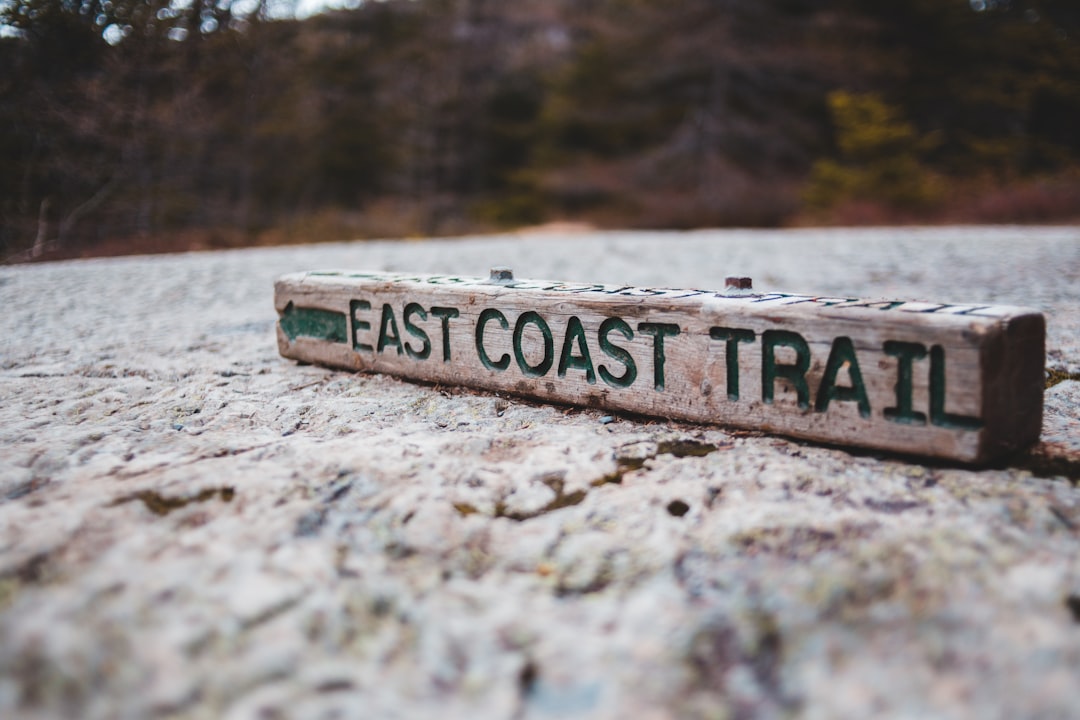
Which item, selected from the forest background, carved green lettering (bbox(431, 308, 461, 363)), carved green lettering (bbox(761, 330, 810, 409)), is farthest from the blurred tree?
carved green lettering (bbox(761, 330, 810, 409))

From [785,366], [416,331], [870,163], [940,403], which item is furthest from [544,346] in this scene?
[870,163]

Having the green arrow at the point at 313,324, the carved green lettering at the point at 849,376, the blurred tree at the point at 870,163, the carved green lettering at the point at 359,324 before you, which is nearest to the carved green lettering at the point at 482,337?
the carved green lettering at the point at 359,324

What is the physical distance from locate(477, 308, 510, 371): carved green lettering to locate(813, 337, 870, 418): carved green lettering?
0.69 meters

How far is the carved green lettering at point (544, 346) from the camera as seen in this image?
156 centimetres

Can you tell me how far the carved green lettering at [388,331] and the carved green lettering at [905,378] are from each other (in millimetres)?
1121

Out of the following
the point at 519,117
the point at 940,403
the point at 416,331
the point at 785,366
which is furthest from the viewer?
the point at 519,117

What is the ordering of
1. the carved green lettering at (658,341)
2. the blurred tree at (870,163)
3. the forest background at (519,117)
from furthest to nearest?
the blurred tree at (870,163), the forest background at (519,117), the carved green lettering at (658,341)

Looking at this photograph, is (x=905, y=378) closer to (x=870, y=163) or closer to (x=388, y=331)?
(x=388, y=331)

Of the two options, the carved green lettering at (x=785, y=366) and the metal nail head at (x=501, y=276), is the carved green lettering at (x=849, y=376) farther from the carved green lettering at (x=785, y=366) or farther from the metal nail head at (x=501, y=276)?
the metal nail head at (x=501, y=276)

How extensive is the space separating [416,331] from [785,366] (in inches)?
35.1

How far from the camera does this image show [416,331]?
175cm

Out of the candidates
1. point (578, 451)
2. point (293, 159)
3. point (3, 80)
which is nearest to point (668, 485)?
point (578, 451)

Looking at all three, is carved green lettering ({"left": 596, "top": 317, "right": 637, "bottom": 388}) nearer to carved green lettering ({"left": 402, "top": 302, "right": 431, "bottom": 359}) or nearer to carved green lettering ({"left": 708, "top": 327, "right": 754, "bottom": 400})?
carved green lettering ({"left": 708, "top": 327, "right": 754, "bottom": 400})

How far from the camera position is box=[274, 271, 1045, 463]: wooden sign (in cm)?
113
